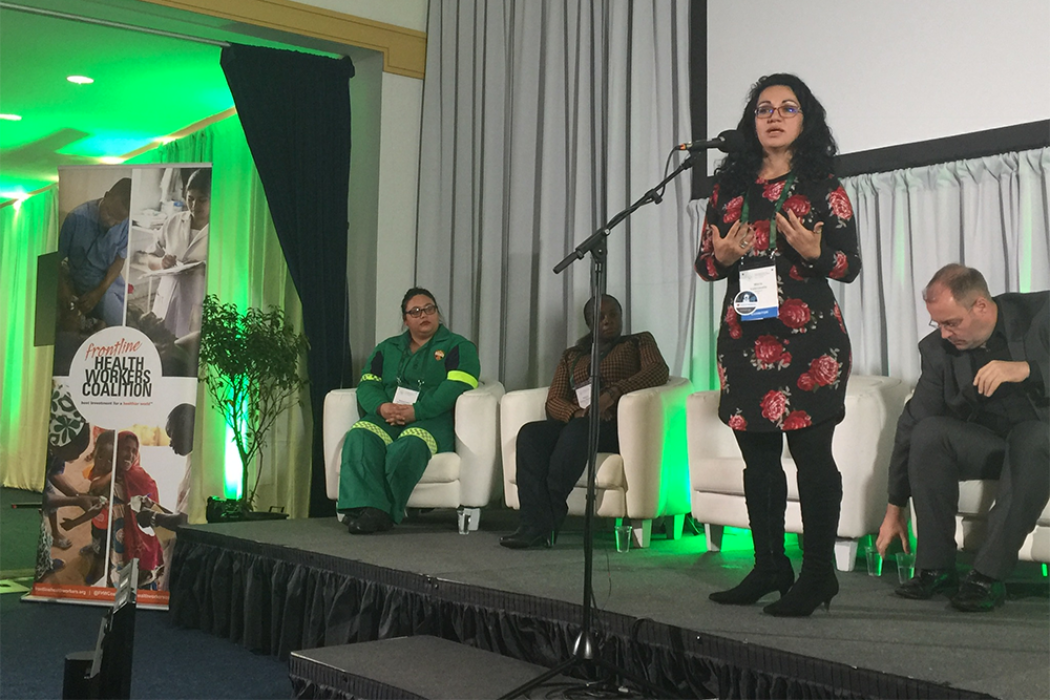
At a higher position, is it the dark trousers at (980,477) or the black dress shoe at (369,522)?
the dark trousers at (980,477)

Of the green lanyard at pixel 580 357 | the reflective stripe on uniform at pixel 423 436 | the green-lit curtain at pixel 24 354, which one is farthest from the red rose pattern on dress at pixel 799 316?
the green-lit curtain at pixel 24 354

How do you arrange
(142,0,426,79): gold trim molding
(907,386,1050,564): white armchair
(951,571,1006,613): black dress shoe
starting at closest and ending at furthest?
(951,571,1006,613): black dress shoe
(907,386,1050,564): white armchair
(142,0,426,79): gold trim molding

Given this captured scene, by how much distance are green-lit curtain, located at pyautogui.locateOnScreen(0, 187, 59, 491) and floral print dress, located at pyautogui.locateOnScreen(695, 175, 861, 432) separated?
774cm

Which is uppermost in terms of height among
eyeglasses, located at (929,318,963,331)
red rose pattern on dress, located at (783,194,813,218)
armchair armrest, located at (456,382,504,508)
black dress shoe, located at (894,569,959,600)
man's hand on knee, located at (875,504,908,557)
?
red rose pattern on dress, located at (783,194,813,218)

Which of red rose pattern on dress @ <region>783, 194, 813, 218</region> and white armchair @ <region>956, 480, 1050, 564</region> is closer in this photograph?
red rose pattern on dress @ <region>783, 194, 813, 218</region>

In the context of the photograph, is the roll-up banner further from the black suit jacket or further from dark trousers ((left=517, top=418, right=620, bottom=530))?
the black suit jacket

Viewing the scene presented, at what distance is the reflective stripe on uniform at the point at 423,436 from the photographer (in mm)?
3869

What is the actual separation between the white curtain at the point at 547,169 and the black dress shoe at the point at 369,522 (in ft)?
3.90

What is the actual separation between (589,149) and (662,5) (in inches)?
26.3

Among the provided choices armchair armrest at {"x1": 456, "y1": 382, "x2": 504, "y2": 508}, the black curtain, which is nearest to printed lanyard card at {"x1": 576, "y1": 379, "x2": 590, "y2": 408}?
armchair armrest at {"x1": 456, "y1": 382, "x2": 504, "y2": 508}

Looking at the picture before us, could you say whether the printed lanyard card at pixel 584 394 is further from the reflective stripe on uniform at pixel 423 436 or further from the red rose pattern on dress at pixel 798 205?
the red rose pattern on dress at pixel 798 205

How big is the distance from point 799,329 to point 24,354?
8.44m

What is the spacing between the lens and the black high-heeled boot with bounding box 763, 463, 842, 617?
89.4 inches

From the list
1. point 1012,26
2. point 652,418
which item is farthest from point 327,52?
point 1012,26
